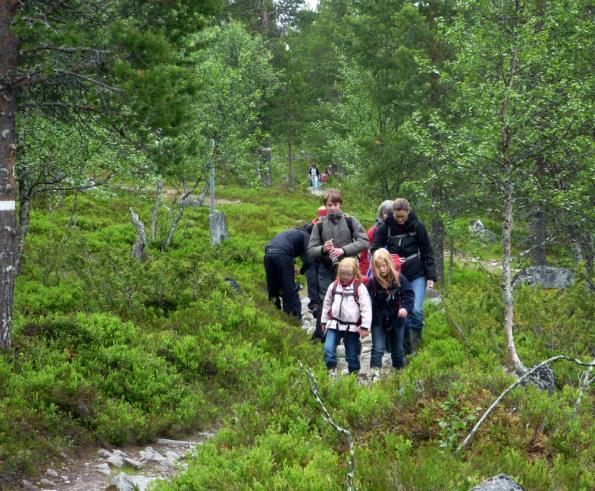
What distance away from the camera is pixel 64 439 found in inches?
242

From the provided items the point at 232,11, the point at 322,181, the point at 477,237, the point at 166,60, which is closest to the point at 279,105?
the point at 232,11

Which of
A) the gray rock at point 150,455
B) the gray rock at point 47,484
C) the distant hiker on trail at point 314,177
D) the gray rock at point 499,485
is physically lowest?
the gray rock at point 150,455

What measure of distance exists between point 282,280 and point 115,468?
16.8 ft

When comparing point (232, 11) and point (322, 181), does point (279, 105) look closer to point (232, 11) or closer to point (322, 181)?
point (232, 11)

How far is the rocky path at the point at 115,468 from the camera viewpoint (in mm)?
5547

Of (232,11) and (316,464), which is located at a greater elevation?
(232,11)

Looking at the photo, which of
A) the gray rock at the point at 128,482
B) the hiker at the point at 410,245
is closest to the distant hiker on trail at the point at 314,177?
the hiker at the point at 410,245

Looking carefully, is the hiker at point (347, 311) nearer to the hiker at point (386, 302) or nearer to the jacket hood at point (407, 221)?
the hiker at point (386, 302)

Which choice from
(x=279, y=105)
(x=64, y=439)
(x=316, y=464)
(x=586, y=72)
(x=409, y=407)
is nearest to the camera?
(x=316, y=464)

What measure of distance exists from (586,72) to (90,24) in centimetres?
952

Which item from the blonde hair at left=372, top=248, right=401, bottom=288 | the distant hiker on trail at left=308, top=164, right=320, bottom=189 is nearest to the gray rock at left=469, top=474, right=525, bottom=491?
the blonde hair at left=372, top=248, right=401, bottom=288

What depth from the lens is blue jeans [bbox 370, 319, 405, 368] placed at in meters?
8.31

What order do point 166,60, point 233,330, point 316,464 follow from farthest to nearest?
point 233,330 → point 166,60 → point 316,464

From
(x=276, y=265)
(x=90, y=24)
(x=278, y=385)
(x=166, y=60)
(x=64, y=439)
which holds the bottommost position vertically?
(x=64, y=439)
